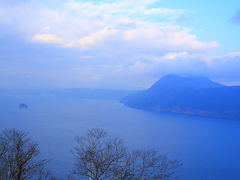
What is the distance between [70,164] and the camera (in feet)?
39.2

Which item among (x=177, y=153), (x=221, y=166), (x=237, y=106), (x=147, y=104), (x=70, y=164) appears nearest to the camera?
(x=70, y=164)

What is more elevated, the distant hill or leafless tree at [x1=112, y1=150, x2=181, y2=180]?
the distant hill

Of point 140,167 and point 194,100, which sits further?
point 194,100

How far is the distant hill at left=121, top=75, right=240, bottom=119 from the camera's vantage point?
4619 cm

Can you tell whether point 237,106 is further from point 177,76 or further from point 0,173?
point 0,173

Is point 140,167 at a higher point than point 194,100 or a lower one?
lower

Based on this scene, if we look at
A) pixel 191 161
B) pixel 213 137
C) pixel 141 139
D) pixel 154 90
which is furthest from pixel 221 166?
pixel 154 90

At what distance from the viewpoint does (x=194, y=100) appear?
54.4 metres

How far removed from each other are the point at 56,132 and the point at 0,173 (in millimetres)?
18707

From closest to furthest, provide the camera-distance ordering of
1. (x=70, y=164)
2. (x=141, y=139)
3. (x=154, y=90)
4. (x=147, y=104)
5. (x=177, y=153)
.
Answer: (x=70, y=164) < (x=177, y=153) < (x=141, y=139) < (x=147, y=104) < (x=154, y=90)

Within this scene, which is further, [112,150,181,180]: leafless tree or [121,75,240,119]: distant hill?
[121,75,240,119]: distant hill

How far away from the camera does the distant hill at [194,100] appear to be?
46.2m

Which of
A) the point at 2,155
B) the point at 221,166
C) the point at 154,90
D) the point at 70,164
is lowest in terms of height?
the point at 221,166

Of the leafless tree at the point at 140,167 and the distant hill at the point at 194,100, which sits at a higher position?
the distant hill at the point at 194,100
